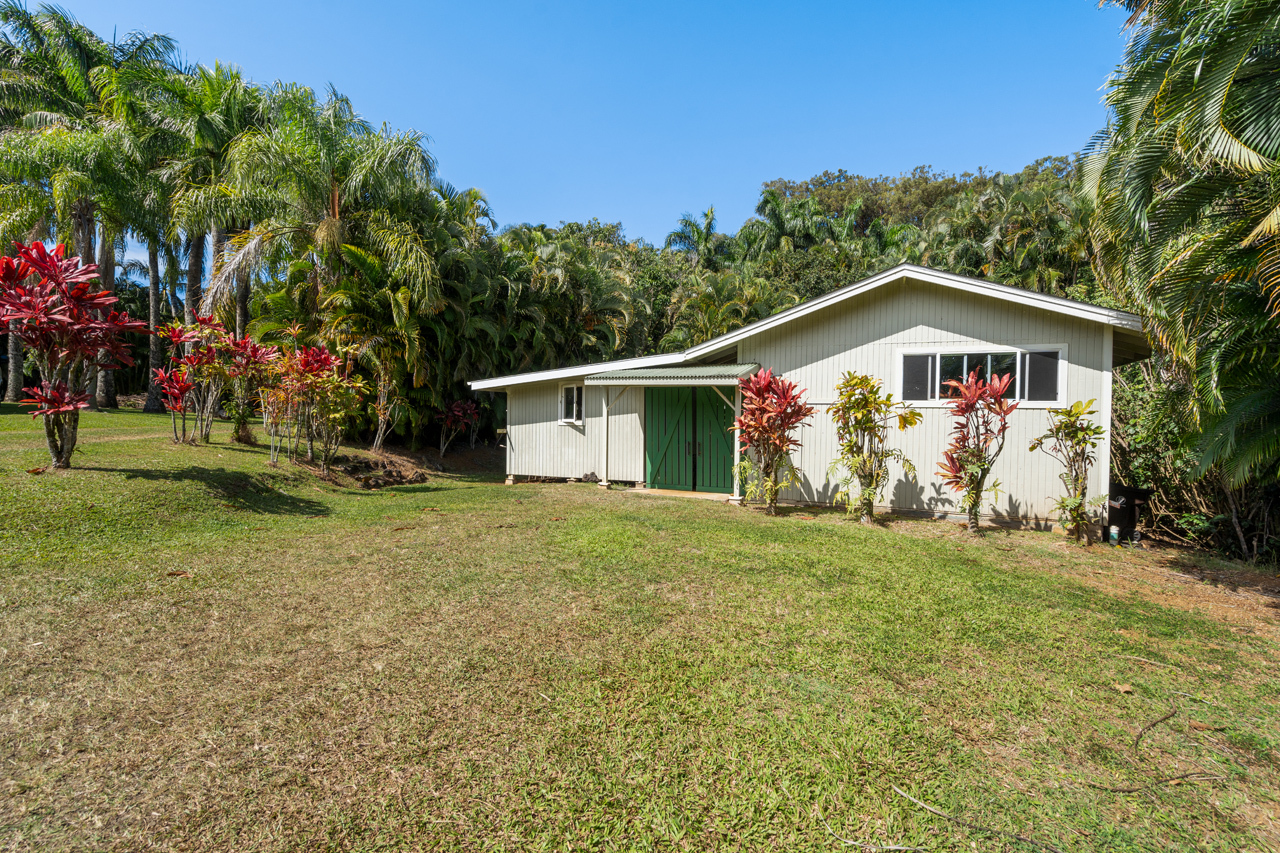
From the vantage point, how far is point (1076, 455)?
825 centimetres

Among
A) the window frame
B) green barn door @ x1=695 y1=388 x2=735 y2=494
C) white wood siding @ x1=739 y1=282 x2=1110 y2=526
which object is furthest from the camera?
the window frame

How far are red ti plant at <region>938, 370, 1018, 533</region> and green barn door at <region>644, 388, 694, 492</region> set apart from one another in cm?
504

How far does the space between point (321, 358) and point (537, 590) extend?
778 cm

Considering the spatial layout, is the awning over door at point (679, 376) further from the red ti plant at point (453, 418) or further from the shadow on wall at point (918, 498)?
the red ti plant at point (453, 418)

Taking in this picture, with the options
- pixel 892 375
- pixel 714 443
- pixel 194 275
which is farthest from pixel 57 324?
pixel 194 275

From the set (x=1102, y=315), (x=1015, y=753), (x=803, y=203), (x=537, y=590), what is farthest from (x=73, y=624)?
(x=803, y=203)

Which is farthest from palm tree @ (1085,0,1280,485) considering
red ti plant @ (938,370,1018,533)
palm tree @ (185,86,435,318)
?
palm tree @ (185,86,435,318)

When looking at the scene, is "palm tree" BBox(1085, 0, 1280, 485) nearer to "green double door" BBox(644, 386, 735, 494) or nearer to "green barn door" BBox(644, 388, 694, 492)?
"green double door" BBox(644, 386, 735, 494)

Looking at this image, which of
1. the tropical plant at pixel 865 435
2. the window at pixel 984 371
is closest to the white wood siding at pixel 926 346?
the window at pixel 984 371

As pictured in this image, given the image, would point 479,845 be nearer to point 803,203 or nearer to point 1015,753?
point 1015,753

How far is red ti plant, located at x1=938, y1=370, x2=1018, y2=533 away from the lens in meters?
8.38

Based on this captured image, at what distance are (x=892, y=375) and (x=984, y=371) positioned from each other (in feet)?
4.42

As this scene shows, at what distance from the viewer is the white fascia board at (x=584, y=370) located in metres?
12.3

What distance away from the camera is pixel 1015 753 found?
3.16m
